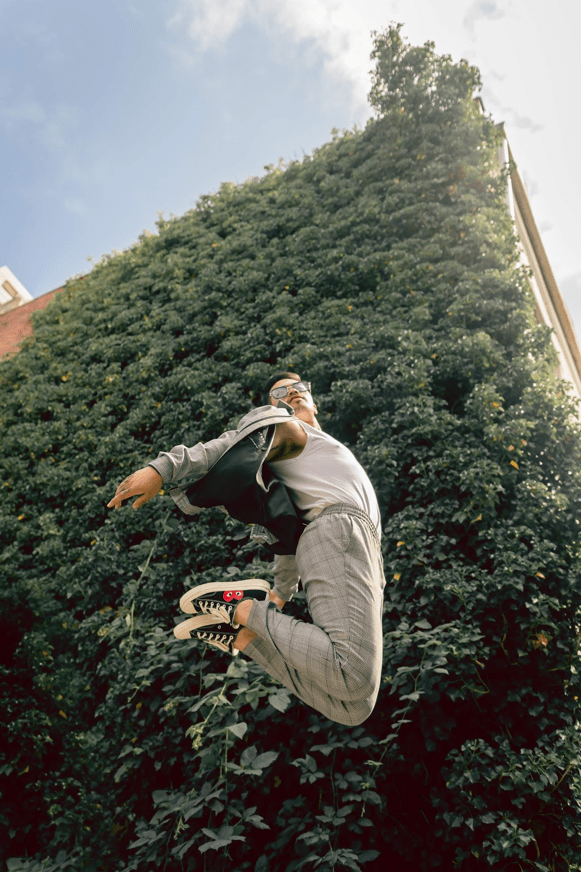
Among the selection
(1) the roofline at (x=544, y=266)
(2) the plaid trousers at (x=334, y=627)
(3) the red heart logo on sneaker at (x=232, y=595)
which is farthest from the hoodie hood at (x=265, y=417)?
(1) the roofline at (x=544, y=266)

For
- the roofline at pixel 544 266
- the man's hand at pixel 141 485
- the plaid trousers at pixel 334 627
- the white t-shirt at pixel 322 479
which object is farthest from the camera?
the roofline at pixel 544 266

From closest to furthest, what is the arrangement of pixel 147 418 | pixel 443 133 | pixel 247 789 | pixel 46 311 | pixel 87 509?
pixel 247 789 < pixel 87 509 < pixel 147 418 < pixel 443 133 < pixel 46 311

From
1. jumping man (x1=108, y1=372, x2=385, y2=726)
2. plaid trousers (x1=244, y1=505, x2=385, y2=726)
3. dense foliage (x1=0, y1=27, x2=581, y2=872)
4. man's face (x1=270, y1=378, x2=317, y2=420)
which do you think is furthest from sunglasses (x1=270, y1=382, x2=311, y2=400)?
dense foliage (x1=0, y1=27, x2=581, y2=872)

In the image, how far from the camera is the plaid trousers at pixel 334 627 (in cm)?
191

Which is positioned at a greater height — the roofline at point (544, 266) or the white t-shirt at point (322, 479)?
the white t-shirt at point (322, 479)

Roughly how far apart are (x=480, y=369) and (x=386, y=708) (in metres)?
2.63

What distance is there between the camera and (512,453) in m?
3.98

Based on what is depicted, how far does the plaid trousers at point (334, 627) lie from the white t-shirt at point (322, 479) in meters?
0.05

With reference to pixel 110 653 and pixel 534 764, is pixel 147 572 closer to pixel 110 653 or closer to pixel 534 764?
pixel 110 653

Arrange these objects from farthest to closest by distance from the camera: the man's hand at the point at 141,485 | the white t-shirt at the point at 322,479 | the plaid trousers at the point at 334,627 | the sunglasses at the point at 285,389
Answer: the sunglasses at the point at 285,389, the white t-shirt at the point at 322,479, the man's hand at the point at 141,485, the plaid trousers at the point at 334,627

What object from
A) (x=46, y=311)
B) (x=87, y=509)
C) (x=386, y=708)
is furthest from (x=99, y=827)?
(x=46, y=311)

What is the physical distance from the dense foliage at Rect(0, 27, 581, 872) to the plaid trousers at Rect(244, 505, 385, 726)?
4.01ft

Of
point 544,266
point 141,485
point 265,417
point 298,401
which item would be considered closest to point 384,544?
point 298,401

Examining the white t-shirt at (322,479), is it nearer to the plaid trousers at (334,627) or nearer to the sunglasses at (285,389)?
the plaid trousers at (334,627)
